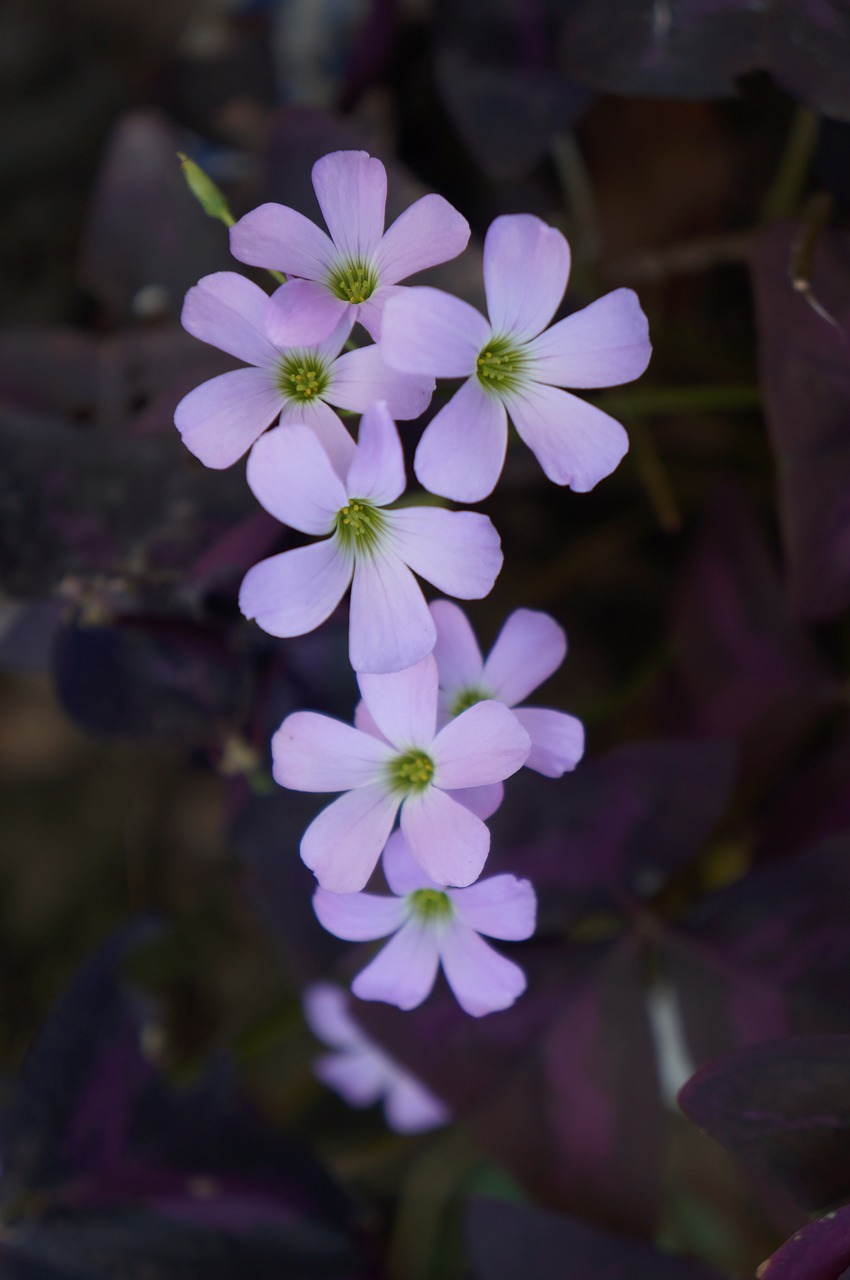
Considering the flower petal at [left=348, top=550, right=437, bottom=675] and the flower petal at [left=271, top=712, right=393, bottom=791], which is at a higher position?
the flower petal at [left=348, top=550, right=437, bottom=675]

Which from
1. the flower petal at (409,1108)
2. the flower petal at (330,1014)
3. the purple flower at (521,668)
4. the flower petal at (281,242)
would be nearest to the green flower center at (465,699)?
the purple flower at (521,668)

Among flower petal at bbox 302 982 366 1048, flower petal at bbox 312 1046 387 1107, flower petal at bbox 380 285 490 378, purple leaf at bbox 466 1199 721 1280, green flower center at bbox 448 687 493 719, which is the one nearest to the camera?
flower petal at bbox 380 285 490 378

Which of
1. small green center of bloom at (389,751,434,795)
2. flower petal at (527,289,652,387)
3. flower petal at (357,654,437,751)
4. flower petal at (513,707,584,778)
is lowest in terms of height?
small green center of bloom at (389,751,434,795)

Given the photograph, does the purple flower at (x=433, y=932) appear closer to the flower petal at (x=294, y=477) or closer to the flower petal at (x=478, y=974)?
the flower petal at (x=478, y=974)

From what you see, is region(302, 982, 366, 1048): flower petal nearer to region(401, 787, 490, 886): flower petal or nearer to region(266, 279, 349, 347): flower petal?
region(401, 787, 490, 886): flower petal

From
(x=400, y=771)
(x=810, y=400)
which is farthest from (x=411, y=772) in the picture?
(x=810, y=400)

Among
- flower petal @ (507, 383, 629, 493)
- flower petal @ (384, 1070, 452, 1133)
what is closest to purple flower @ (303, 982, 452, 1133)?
flower petal @ (384, 1070, 452, 1133)

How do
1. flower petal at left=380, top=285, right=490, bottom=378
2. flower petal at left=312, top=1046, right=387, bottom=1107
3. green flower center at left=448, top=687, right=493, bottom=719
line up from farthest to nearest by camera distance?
flower petal at left=312, top=1046, right=387, bottom=1107, green flower center at left=448, top=687, right=493, bottom=719, flower petal at left=380, top=285, right=490, bottom=378
